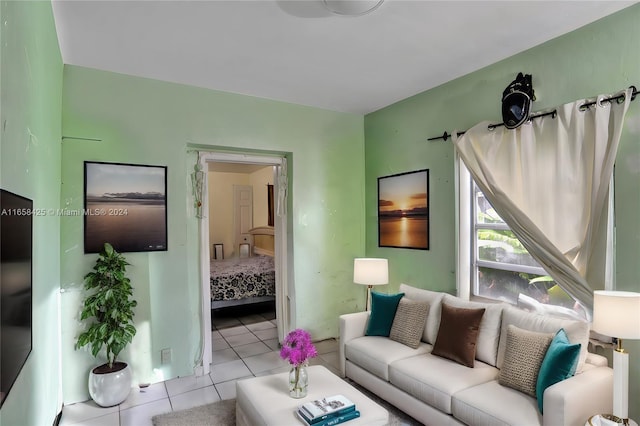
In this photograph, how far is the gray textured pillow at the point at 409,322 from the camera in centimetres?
299

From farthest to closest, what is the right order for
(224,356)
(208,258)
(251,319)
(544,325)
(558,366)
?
1. (251,319)
2. (224,356)
3. (208,258)
4. (544,325)
5. (558,366)

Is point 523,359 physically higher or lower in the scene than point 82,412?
higher

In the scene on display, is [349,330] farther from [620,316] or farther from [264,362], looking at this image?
[620,316]

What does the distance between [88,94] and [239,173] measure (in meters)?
4.74

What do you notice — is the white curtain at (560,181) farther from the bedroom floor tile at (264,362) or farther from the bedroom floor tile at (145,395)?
the bedroom floor tile at (145,395)

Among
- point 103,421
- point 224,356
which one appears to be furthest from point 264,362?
point 103,421

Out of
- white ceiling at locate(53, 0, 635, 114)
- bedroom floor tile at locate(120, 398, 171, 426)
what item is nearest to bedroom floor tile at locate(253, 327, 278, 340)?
bedroom floor tile at locate(120, 398, 171, 426)

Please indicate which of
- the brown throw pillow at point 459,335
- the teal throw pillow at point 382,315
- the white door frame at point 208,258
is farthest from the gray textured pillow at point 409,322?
the white door frame at point 208,258

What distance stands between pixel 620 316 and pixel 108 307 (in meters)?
3.40

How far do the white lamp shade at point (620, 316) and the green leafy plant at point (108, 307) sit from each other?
322cm

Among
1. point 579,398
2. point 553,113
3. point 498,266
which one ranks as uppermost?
point 553,113

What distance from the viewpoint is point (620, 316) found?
192 centimetres

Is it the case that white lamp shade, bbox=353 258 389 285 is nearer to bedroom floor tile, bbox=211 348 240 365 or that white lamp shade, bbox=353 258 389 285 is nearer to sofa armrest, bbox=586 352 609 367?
bedroom floor tile, bbox=211 348 240 365

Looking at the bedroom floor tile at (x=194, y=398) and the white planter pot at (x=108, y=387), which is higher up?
the white planter pot at (x=108, y=387)
